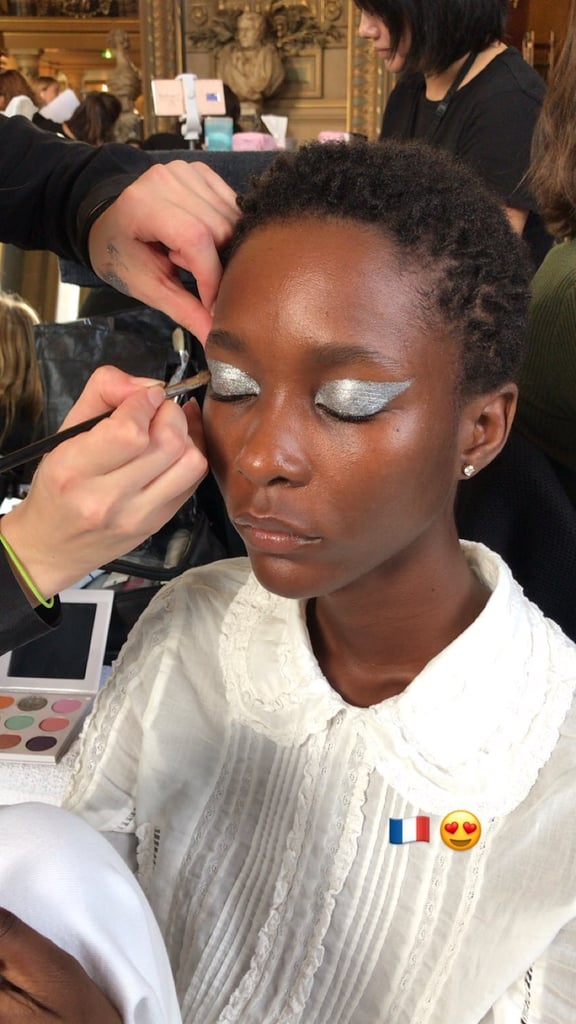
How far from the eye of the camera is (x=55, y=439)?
2.09ft

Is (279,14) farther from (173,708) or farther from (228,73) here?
(173,708)

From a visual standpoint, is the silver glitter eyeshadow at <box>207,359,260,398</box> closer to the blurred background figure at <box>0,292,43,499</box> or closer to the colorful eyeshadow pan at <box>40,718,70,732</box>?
the colorful eyeshadow pan at <box>40,718,70,732</box>

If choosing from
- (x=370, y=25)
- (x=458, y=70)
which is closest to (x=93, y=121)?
(x=370, y=25)

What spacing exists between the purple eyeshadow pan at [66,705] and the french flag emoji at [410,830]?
0.57 m

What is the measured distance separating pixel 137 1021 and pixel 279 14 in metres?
5.59

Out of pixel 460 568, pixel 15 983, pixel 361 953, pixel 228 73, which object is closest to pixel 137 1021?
pixel 15 983

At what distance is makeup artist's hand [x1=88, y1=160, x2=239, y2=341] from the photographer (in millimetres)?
716

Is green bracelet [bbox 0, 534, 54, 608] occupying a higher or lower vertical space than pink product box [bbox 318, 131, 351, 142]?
lower

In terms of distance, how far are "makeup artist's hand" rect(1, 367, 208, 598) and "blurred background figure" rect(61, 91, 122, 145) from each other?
3.29 metres

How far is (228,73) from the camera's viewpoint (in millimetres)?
5207

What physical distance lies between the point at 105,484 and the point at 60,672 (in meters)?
0.62

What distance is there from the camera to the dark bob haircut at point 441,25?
4.68 ft

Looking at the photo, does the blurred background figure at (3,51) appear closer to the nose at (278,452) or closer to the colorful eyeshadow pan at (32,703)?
the colorful eyeshadow pan at (32,703)

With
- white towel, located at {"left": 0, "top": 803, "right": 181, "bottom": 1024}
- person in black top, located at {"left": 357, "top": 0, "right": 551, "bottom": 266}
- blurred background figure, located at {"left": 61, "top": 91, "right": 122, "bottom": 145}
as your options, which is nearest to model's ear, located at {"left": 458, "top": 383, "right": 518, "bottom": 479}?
white towel, located at {"left": 0, "top": 803, "right": 181, "bottom": 1024}
